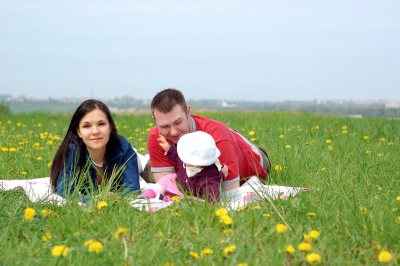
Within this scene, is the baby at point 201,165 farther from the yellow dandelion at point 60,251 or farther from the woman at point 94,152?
the yellow dandelion at point 60,251

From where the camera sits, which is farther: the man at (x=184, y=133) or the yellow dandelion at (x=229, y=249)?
the man at (x=184, y=133)

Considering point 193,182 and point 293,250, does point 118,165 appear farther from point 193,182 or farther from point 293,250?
point 293,250

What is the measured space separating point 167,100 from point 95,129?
0.69m

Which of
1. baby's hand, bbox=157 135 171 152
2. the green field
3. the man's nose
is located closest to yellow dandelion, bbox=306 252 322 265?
the green field

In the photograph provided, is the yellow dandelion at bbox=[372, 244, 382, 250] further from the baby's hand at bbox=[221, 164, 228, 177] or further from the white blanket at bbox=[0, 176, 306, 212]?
the baby's hand at bbox=[221, 164, 228, 177]

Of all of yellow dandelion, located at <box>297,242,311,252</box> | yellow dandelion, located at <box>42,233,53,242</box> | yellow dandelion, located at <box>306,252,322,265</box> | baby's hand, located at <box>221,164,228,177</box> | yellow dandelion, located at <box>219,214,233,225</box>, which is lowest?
yellow dandelion, located at <box>42,233,53,242</box>

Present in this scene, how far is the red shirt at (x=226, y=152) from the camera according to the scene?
187 inches

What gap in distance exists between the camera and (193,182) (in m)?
4.51

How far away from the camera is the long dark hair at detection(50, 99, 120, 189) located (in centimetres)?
489

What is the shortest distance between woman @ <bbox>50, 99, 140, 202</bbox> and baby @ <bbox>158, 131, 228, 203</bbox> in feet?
1.94

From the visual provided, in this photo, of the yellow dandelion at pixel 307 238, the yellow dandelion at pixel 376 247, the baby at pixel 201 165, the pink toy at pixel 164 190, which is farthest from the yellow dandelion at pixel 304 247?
the pink toy at pixel 164 190

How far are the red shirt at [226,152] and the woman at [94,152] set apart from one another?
0.21 m

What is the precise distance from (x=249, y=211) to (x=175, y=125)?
126cm

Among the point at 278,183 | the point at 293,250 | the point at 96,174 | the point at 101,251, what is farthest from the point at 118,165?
the point at 293,250
